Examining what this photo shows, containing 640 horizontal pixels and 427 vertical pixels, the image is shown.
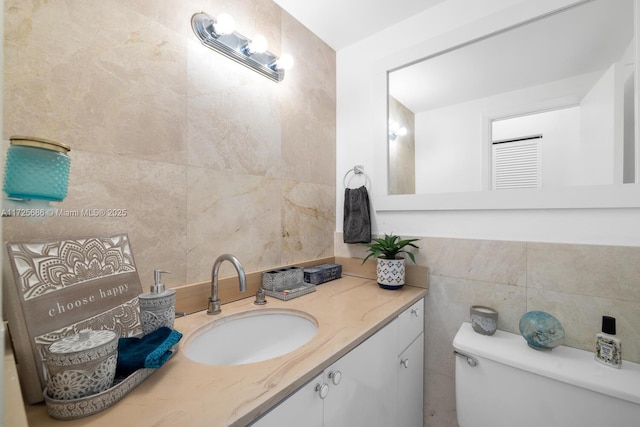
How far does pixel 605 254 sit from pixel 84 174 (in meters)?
A: 1.73

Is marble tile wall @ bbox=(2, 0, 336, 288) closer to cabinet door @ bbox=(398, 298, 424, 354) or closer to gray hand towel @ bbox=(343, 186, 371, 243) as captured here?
gray hand towel @ bbox=(343, 186, 371, 243)

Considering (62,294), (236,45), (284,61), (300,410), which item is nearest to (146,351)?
(62,294)

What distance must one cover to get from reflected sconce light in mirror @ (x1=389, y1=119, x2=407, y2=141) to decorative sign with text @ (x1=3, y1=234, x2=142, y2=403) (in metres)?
1.32

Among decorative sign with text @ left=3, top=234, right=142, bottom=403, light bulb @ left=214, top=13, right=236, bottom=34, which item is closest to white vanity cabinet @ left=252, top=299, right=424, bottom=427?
decorative sign with text @ left=3, top=234, right=142, bottom=403

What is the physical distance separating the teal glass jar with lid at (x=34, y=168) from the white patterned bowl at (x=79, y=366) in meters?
0.36

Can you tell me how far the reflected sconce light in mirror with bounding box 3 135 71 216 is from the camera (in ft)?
2.02

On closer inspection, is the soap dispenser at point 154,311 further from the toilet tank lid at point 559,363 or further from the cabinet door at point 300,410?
the toilet tank lid at point 559,363

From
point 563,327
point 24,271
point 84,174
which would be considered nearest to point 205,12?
point 84,174

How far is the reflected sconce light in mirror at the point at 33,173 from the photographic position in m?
0.62

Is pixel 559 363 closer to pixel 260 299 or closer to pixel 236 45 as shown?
pixel 260 299

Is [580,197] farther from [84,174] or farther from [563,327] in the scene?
[84,174]

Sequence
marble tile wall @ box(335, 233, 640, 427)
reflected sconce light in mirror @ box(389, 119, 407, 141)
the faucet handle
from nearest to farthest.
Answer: marble tile wall @ box(335, 233, 640, 427) → the faucet handle → reflected sconce light in mirror @ box(389, 119, 407, 141)

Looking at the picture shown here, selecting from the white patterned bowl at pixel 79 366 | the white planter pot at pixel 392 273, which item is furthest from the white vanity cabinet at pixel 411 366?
the white patterned bowl at pixel 79 366

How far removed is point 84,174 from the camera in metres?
0.78
